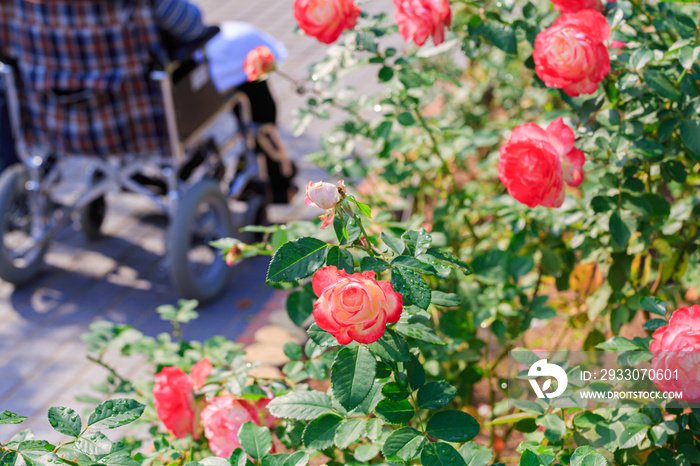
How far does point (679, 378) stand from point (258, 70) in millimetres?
1269

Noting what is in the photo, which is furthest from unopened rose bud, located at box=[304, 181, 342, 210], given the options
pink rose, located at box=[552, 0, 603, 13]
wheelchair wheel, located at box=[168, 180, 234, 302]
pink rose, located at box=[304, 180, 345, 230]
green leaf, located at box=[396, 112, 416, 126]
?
wheelchair wheel, located at box=[168, 180, 234, 302]

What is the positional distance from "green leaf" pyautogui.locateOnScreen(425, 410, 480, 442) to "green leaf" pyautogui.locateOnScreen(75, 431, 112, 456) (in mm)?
475

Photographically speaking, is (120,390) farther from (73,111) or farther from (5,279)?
(5,279)

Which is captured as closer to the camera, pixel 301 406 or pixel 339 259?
pixel 339 259

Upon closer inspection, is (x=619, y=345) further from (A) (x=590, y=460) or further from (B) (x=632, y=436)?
(A) (x=590, y=460)

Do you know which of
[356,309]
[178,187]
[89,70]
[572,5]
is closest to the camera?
[356,309]

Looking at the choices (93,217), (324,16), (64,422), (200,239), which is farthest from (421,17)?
(93,217)

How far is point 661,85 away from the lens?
129 centimetres

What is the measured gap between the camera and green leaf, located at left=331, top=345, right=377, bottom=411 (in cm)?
95

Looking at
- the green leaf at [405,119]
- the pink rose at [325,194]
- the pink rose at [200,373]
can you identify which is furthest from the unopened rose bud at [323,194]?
the green leaf at [405,119]

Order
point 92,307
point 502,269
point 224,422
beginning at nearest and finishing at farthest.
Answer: point 224,422
point 502,269
point 92,307

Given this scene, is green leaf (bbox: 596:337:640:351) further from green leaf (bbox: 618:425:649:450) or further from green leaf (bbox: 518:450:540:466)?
green leaf (bbox: 518:450:540:466)

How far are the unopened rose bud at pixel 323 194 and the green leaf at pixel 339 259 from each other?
0.29 feet

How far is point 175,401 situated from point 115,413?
35 centimetres
